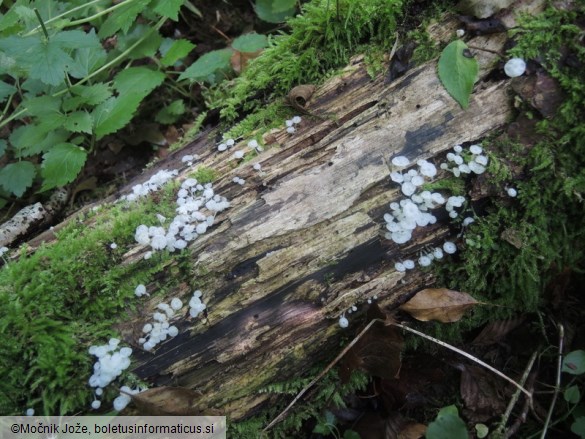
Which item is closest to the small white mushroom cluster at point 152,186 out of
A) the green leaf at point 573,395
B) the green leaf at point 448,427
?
the green leaf at point 448,427

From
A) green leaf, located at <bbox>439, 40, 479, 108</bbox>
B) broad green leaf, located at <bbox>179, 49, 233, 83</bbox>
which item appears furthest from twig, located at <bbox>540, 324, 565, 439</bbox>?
broad green leaf, located at <bbox>179, 49, 233, 83</bbox>

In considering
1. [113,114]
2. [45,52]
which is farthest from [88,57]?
[45,52]

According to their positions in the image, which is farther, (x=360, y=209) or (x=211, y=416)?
(x=360, y=209)

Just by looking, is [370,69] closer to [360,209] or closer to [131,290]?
[360,209]

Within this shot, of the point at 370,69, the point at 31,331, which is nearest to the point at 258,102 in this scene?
the point at 370,69

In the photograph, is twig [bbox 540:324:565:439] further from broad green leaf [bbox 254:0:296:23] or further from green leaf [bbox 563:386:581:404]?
broad green leaf [bbox 254:0:296:23]

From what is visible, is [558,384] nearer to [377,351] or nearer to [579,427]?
[579,427]
